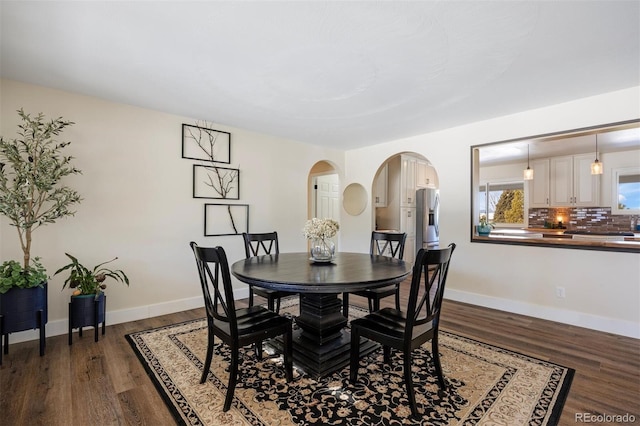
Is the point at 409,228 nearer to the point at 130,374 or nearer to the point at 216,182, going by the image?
the point at 216,182

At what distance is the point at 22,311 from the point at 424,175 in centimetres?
634

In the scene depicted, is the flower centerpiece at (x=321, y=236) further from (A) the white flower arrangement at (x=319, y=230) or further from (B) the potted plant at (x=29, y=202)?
(B) the potted plant at (x=29, y=202)

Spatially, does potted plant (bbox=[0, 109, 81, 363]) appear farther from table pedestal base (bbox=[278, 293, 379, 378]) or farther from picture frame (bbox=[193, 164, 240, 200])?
table pedestal base (bbox=[278, 293, 379, 378])

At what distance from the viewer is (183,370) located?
2.18 meters

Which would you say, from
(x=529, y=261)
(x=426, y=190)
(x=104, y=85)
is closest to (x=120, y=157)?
(x=104, y=85)

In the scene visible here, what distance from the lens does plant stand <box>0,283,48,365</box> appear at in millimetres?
2287

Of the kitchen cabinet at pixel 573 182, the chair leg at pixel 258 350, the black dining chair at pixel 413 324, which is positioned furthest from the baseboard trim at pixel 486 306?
the kitchen cabinet at pixel 573 182

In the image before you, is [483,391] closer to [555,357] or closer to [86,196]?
[555,357]

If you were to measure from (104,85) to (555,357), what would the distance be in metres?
4.57

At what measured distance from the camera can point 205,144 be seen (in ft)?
12.5

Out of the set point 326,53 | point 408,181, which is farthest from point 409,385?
point 408,181

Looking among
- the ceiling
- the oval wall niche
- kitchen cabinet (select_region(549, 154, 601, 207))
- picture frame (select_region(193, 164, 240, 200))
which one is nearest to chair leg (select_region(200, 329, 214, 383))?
the ceiling

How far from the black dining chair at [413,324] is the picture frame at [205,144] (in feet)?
9.44

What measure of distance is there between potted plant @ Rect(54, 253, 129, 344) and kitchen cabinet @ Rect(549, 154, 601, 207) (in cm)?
780
